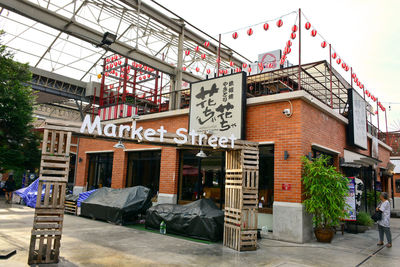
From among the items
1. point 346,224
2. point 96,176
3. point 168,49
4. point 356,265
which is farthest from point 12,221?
point 168,49

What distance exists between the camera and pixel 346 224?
11297 millimetres

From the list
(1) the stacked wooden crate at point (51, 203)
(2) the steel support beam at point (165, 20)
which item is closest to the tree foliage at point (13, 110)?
(2) the steel support beam at point (165, 20)

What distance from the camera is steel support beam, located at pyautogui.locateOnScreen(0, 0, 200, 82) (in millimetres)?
10820

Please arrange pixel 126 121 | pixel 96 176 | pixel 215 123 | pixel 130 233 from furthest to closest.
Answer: pixel 96 176
pixel 126 121
pixel 215 123
pixel 130 233

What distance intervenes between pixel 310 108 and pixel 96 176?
39.5 ft

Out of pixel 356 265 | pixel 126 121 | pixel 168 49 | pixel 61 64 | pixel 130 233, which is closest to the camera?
pixel 356 265

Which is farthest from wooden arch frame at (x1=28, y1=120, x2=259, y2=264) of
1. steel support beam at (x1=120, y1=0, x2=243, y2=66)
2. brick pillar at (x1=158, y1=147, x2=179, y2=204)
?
steel support beam at (x1=120, y1=0, x2=243, y2=66)

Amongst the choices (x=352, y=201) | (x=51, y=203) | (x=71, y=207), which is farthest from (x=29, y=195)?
(x=352, y=201)

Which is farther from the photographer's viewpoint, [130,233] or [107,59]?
[107,59]

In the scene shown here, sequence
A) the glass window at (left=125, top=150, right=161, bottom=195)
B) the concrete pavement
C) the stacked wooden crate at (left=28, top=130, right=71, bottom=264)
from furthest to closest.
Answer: the glass window at (left=125, top=150, right=161, bottom=195) → the concrete pavement → the stacked wooden crate at (left=28, top=130, right=71, bottom=264)

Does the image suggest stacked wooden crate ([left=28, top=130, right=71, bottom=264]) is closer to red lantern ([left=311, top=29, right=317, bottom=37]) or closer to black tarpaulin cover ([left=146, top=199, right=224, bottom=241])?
black tarpaulin cover ([left=146, top=199, right=224, bottom=241])

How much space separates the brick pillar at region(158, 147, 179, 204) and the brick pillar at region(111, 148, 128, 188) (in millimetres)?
2627

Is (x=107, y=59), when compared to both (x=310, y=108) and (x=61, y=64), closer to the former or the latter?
(x=61, y=64)

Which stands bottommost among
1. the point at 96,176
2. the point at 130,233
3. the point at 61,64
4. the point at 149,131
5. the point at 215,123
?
the point at 130,233
